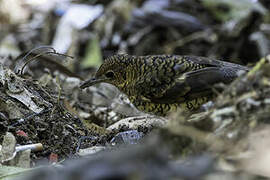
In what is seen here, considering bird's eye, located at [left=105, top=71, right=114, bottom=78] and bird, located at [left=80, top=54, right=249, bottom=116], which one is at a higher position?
bird's eye, located at [left=105, top=71, right=114, bottom=78]

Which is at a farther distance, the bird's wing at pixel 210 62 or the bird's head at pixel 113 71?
the bird's head at pixel 113 71

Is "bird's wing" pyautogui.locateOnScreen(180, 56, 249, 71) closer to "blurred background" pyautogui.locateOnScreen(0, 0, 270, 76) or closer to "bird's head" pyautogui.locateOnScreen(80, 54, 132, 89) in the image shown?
"bird's head" pyautogui.locateOnScreen(80, 54, 132, 89)

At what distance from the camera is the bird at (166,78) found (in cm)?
441

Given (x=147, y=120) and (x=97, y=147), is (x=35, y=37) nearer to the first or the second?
(x=147, y=120)

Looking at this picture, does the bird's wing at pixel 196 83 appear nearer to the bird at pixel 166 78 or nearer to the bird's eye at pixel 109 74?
the bird at pixel 166 78

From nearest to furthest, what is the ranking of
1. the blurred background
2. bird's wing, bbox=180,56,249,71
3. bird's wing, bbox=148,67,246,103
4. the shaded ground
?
the shaded ground
bird's wing, bbox=148,67,246,103
bird's wing, bbox=180,56,249,71
the blurred background

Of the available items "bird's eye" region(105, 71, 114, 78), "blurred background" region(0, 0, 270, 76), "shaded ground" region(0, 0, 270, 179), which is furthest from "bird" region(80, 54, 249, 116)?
"blurred background" region(0, 0, 270, 76)

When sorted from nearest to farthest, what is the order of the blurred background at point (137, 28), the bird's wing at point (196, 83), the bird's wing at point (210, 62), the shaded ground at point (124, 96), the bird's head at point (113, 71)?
the shaded ground at point (124, 96) < the bird's wing at point (196, 83) < the bird's wing at point (210, 62) < the bird's head at point (113, 71) < the blurred background at point (137, 28)

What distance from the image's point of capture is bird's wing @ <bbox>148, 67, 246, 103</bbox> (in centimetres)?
437

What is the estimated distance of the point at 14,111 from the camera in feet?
13.3

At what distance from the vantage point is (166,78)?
4.73m

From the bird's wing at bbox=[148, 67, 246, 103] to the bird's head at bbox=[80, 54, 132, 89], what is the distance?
0.54m

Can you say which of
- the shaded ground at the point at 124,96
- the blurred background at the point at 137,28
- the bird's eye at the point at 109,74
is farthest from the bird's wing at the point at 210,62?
the blurred background at the point at 137,28

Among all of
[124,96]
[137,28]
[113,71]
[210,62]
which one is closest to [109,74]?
[113,71]
